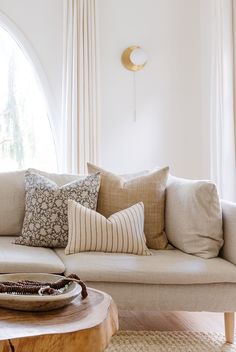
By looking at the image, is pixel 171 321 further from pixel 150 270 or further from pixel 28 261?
pixel 28 261

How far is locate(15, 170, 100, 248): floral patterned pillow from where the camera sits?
2.63 metres

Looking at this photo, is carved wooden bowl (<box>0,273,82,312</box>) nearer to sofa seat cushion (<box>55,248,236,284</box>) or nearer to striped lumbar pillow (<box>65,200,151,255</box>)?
sofa seat cushion (<box>55,248,236,284</box>)

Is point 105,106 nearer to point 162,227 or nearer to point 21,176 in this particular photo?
point 21,176

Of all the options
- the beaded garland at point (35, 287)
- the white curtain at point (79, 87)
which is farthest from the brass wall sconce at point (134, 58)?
the beaded garland at point (35, 287)

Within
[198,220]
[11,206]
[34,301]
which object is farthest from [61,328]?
[11,206]

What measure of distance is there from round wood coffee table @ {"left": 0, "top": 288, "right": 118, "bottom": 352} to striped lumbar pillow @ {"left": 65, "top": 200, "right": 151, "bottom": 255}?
3.08 ft

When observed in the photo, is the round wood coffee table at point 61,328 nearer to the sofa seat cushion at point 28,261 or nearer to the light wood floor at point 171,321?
the sofa seat cushion at point 28,261

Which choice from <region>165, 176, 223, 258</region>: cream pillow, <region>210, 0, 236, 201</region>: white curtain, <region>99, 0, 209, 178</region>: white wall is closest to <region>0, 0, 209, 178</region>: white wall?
<region>99, 0, 209, 178</region>: white wall

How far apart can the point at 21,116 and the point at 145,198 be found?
184 centimetres

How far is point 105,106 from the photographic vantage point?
164 inches

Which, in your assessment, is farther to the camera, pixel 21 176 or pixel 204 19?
pixel 204 19

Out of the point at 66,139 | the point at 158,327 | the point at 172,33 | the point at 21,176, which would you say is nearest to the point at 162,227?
the point at 158,327

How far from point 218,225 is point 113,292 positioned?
68cm

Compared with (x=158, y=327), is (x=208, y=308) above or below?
above
